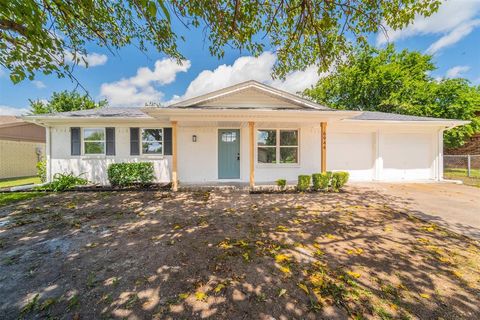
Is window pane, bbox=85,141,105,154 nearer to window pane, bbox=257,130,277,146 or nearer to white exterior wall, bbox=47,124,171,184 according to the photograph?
white exterior wall, bbox=47,124,171,184

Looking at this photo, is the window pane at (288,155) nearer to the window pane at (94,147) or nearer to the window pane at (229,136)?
the window pane at (229,136)

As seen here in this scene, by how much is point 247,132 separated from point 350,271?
687cm

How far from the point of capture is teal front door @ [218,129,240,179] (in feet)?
29.4

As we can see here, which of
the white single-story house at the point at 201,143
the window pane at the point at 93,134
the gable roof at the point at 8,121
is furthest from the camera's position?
the gable roof at the point at 8,121

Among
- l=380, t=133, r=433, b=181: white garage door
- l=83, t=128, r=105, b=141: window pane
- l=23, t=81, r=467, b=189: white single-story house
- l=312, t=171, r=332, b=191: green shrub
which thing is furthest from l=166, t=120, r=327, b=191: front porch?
l=380, t=133, r=433, b=181: white garage door

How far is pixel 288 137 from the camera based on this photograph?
915 centimetres

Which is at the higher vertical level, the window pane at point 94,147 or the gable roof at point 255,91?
the gable roof at point 255,91

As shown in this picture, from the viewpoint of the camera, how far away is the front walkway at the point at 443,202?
14.9 feet

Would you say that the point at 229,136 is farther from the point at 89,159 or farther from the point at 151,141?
the point at 89,159

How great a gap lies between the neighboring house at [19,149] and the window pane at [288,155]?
675 inches

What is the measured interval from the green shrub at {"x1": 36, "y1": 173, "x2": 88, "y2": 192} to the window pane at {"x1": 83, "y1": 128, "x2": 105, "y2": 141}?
172 cm

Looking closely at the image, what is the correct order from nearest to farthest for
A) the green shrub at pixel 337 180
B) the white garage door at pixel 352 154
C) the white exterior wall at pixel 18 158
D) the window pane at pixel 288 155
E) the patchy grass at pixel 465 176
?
the green shrub at pixel 337 180 < the window pane at pixel 288 155 < the patchy grass at pixel 465 176 < the white garage door at pixel 352 154 < the white exterior wall at pixel 18 158

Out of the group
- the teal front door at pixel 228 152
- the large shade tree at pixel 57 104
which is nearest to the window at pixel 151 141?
the teal front door at pixel 228 152

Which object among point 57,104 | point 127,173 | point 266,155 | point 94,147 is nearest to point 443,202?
point 266,155
